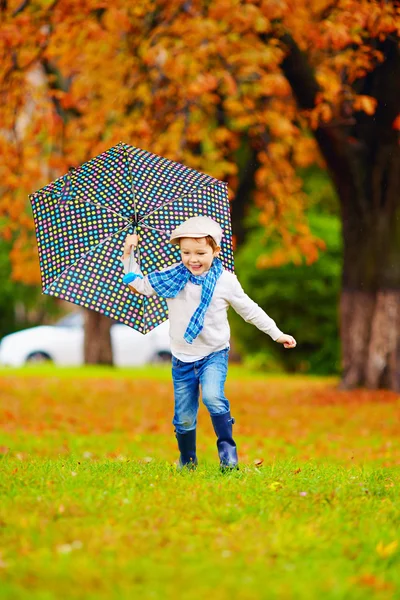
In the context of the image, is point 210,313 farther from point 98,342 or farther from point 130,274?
point 98,342

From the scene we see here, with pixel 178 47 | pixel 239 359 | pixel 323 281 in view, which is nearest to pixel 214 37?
pixel 178 47

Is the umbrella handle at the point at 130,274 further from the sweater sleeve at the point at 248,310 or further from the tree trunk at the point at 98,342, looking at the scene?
the tree trunk at the point at 98,342

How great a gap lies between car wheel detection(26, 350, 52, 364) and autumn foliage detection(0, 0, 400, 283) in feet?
36.1

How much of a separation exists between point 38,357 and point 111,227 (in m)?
21.8

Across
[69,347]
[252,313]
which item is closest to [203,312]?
[252,313]

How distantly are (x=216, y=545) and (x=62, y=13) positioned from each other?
912 cm

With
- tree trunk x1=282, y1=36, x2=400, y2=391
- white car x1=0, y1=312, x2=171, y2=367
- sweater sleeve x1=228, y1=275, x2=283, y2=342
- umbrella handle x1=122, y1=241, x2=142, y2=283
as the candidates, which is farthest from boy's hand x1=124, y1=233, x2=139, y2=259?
white car x1=0, y1=312, x2=171, y2=367

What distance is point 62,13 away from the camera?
1184 centimetres

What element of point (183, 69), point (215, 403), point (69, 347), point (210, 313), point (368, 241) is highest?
point (183, 69)

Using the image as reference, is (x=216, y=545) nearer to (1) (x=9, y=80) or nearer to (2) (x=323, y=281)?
(1) (x=9, y=80)

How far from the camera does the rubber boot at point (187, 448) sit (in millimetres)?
6293

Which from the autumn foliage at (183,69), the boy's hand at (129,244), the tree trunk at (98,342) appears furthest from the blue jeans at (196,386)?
the tree trunk at (98,342)

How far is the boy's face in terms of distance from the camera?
5.88 metres

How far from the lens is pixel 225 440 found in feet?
20.1
